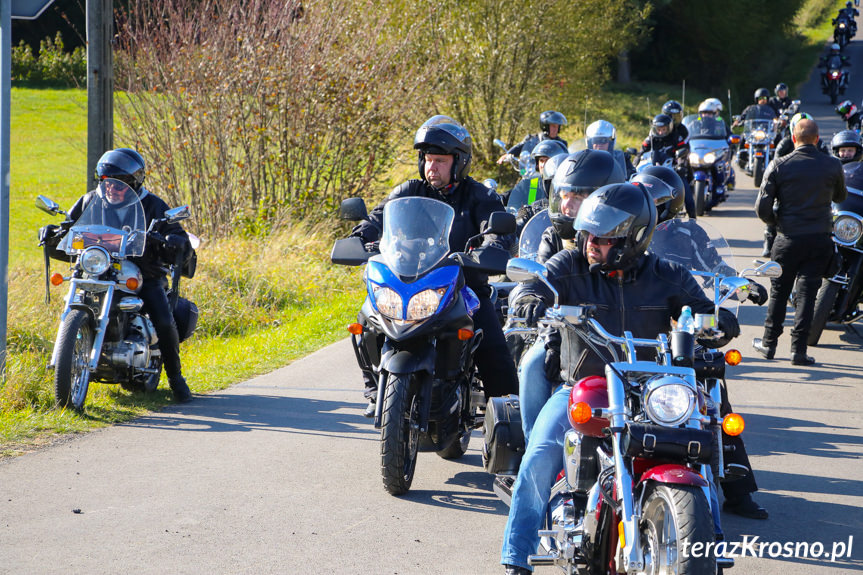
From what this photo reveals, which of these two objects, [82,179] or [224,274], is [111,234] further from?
[82,179]

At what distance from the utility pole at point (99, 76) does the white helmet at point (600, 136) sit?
4538 millimetres

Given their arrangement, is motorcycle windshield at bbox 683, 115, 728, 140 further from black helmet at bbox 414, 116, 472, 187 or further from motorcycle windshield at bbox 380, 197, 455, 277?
motorcycle windshield at bbox 380, 197, 455, 277

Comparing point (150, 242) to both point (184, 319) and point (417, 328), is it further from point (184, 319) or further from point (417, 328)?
point (417, 328)

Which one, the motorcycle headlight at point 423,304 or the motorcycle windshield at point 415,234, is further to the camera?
the motorcycle windshield at point 415,234

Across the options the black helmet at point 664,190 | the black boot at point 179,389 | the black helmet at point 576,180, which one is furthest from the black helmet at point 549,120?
the black helmet at point 576,180

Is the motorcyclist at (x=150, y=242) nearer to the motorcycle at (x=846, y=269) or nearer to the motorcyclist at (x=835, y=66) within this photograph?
the motorcycle at (x=846, y=269)

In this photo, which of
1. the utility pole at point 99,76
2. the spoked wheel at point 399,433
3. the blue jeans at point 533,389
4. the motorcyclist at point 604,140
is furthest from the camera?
the utility pole at point 99,76

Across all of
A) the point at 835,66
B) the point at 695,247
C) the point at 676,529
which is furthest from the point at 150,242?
the point at 835,66

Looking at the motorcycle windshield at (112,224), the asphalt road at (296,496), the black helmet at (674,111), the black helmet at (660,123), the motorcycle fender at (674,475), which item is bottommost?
the asphalt road at (296,496)

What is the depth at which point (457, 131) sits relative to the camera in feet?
21.4

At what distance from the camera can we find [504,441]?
5102 mm

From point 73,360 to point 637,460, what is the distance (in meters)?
4.45

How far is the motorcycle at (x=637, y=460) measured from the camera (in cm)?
357

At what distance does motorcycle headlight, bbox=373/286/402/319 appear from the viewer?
5.55 m
